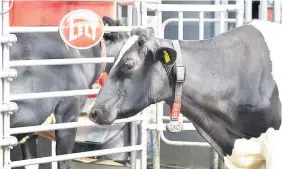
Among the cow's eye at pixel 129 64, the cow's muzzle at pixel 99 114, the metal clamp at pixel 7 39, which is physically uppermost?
the metal clamp at pixel 7 39

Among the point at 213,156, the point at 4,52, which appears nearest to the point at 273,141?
the point at 4,52

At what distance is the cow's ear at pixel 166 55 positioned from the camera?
3.86 m

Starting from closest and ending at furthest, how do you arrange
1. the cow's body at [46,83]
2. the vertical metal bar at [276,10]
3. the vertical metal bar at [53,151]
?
→ the cow's body at [46,83] → the vertical metal bar at [276,10] → the vertical metal bar at [53,151]

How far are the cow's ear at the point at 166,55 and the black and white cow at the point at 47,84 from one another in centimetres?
183

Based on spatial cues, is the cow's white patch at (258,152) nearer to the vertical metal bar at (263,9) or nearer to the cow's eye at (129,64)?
the cow's eye at (129,64)

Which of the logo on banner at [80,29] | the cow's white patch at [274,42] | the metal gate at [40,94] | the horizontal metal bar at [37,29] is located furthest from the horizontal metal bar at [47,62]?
the cow's white patch at [274,42]

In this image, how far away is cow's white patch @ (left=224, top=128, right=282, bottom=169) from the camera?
13.6 feet

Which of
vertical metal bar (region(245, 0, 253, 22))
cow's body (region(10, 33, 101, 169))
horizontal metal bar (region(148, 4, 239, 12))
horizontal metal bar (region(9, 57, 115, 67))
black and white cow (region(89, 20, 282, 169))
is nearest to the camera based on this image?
black and white cow (region(89, 20, 282, 169))

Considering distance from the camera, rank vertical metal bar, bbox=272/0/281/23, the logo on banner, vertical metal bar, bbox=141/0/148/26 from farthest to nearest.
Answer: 1. vertical metal bar, bbox=272/0/281/23
2. vertical metal bar, bbox=141/0/148/26
3. the logo on banner

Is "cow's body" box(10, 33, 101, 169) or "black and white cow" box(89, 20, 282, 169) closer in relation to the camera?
"black and white cow" box(89, 20, 282, 169)

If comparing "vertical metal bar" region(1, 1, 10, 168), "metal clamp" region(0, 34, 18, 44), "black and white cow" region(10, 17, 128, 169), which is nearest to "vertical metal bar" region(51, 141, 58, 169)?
"black and white cow" region(10, 17, 128, 169)

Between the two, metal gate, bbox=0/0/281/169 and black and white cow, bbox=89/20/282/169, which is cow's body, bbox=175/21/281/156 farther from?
metal gate, bbox=0/0/281/169

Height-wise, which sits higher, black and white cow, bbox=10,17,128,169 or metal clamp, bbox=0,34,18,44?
metal clamp, bbox=0,34,18,44

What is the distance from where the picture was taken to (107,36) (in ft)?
20.9
